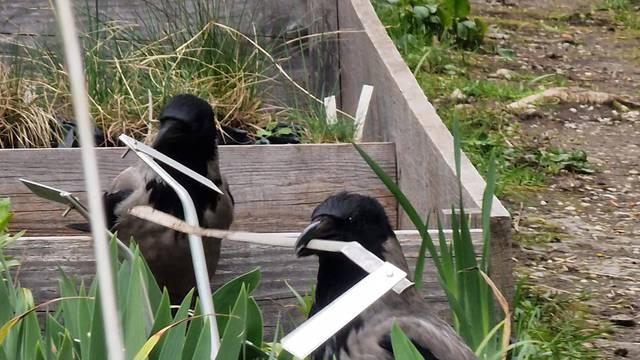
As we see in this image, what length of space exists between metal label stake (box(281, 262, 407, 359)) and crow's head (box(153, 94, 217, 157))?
2.10 meters

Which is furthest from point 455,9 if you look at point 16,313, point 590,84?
point 16,313

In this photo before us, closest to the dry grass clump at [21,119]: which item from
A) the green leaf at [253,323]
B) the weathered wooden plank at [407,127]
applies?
the weathered wooden plank at [407,127]

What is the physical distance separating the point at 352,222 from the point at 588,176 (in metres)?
2.89

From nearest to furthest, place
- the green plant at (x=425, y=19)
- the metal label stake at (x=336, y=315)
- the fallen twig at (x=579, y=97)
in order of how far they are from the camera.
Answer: the metal label stake at (x=336, y=315), the fallen twig at (x=579, y=97), the green plant at (x=425, y=19)

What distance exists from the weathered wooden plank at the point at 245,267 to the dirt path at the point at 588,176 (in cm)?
83

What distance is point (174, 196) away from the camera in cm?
320

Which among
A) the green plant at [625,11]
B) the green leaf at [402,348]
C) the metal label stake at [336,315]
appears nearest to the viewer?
the metal label stake at [336,315]

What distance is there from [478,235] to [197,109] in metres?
1.00

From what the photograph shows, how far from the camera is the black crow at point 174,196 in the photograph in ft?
10.4

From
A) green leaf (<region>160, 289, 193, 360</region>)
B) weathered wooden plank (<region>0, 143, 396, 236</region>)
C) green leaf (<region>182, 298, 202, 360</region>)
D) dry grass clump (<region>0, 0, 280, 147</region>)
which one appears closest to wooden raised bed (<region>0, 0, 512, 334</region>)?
weathered wooden plank (<region>0, 143, 396, 236</region>)

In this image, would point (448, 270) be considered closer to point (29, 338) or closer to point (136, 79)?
point (29, 338)

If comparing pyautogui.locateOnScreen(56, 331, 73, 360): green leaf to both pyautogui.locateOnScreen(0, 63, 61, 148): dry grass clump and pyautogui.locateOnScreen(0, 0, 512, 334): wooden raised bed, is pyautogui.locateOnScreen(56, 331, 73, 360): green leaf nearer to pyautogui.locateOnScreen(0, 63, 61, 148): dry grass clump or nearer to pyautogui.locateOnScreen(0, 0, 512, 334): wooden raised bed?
pyautogui.locateOnScreen(0, 0, 512, 334): wooden raised bed

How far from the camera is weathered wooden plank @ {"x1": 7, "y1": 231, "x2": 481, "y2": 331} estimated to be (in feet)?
9.01

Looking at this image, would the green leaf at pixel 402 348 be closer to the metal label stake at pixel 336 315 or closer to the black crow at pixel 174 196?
the metal label stake at pixel 336 315
